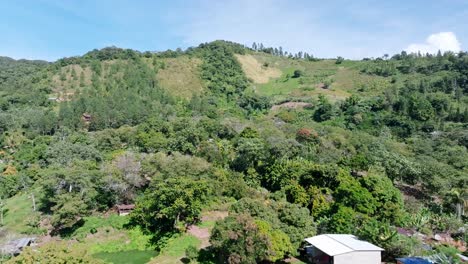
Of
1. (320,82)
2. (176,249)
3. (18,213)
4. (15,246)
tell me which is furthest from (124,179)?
(320,82)

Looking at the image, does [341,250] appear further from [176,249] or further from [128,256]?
[128,256]

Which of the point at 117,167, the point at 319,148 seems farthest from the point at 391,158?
the point at 117,167

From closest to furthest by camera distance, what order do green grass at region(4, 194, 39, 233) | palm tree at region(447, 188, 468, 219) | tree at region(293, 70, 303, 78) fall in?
1. green grass at region(4, 194, 39, 233)
2. palm tree at region(447, 188, 468, 219)
3. tree at region(293, 70, 303, 78)

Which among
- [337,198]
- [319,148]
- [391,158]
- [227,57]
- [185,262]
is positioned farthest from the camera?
[227,57]

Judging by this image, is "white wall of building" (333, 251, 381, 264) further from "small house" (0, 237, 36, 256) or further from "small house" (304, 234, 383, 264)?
"small house" (0, 237, 36, 256)

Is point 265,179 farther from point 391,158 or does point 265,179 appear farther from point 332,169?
point 391,158

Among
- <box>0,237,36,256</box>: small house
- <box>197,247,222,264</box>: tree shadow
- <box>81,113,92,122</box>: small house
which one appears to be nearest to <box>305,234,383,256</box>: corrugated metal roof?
<box>197,247,222,264</box>: tree shadow
